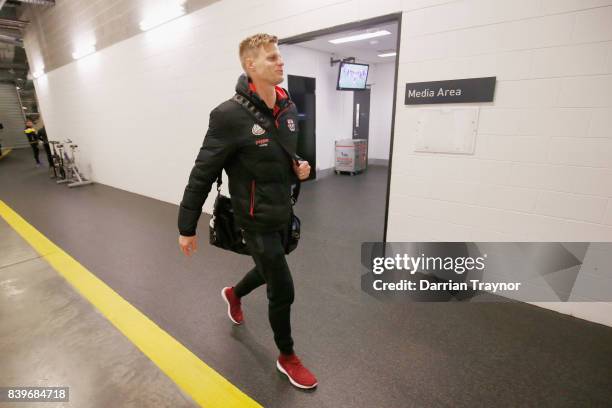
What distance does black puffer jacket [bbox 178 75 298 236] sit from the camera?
1367 millimetres

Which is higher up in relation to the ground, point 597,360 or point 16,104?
point 16,104

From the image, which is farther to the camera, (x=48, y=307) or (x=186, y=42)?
(x=186, y=42)

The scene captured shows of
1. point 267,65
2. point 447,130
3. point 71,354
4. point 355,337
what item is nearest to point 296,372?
point 355,337

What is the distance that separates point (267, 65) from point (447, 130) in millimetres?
1585

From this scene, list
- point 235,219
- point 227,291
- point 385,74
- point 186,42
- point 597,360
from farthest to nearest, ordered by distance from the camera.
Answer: point 385,74 < point 186,42 < point 227,291 < point 597,360 < point 235,219

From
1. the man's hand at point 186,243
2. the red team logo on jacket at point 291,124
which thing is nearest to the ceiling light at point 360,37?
the red team logo on jacket at point 291,124

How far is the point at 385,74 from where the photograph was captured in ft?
28.5

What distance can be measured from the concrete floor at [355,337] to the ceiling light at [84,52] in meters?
4.67

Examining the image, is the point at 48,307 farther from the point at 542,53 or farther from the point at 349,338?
the point at 542,53

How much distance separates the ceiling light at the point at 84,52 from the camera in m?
6.08

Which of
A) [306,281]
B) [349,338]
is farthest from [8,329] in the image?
[349,338]

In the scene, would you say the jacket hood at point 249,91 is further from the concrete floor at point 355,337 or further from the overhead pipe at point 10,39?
the overhead pipe at point 10,39

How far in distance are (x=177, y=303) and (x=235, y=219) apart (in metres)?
1.25

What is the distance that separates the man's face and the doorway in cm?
503
